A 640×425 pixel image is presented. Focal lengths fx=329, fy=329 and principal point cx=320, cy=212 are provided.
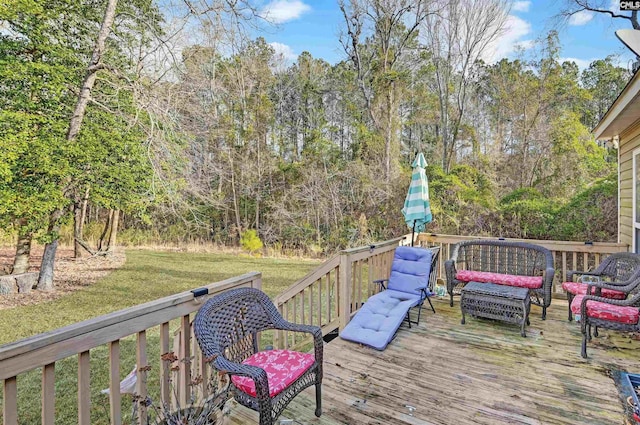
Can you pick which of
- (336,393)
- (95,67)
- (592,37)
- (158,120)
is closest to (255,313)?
(336,393)

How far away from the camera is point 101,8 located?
7.65 metres

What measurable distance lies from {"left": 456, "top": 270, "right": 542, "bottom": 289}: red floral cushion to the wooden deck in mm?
562

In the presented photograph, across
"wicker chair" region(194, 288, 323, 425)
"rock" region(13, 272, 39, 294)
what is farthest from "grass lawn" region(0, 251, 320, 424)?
"wicker chair" region(194, 288, 323, 425)

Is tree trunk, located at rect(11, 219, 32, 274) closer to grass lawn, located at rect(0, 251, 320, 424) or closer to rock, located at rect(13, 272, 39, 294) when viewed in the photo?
rock, located at rect(13, 272, 39, 294)

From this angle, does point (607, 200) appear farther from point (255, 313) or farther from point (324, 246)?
point (255, 313)

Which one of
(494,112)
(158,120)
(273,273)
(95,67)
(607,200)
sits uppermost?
(494,112)

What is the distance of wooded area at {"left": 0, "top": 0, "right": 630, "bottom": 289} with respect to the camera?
6438mm

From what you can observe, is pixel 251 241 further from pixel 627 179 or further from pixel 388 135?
pixel 627 179

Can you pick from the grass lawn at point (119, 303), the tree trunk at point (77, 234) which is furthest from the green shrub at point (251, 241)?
the tree trunk at point (77, 234)

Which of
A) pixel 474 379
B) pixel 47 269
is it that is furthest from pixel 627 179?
pixel 47 269

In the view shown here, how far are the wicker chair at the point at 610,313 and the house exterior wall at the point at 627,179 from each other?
2.08 m

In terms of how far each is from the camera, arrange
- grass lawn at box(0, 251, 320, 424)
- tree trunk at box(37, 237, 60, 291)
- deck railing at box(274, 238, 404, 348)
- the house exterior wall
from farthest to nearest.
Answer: tree trunk at box(37, 237, 60, 291), the house exterior wall, grass lawn at box(0, 251, 320, 424), deck railing at box(274, 238, 404, 348)

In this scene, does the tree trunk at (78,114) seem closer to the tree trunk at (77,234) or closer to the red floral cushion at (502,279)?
the tree trunk at (77,234)

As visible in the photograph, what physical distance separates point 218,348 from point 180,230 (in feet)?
40.7
